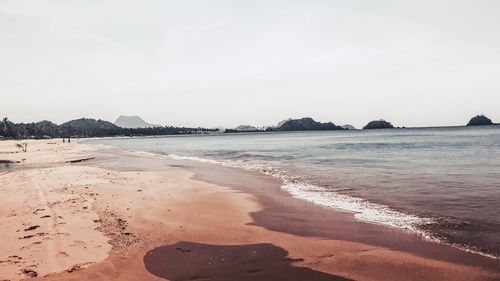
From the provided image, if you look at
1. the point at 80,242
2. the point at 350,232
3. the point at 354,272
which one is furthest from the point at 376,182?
the point at 80,242

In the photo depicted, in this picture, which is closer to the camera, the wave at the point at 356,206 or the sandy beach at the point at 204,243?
the sandy beach at the point at 204,243

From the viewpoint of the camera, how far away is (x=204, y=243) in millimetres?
9445

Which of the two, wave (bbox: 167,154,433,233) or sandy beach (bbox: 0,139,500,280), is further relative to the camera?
wave (bbox: 167,154,433,233)

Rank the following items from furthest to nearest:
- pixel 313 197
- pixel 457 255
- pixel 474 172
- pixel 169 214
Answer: pixel 474 172
pixel 313 197
pixel 169 214
pixel 457 255

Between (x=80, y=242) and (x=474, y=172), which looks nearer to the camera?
(x=80, y=242)

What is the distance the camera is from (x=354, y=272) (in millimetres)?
7422

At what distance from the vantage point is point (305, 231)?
10.5 meters

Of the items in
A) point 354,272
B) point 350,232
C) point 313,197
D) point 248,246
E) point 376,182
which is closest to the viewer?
point 354,272

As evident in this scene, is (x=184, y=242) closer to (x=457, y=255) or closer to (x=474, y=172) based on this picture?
(x=457, y=255)

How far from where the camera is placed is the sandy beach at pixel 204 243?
7355 mm

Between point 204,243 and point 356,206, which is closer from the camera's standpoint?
point 204,243

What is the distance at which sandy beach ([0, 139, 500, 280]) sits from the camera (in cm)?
736

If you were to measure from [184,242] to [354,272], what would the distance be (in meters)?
4.45

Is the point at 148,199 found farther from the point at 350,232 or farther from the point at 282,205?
the point at 350,232
